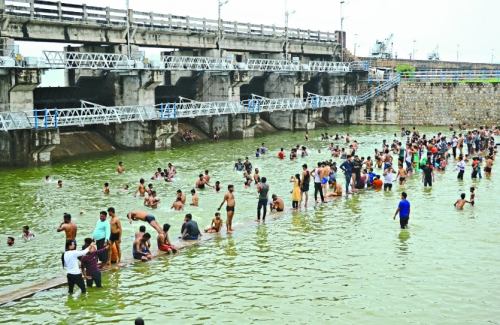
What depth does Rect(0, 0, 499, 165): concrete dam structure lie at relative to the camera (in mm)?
34938

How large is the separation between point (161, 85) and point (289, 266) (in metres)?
38.7

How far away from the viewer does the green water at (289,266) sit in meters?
12.5

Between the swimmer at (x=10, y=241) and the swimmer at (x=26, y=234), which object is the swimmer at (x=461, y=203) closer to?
the swimmer at (x=26, y=234)

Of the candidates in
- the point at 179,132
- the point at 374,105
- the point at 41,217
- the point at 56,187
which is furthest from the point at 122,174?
the point at 374,105

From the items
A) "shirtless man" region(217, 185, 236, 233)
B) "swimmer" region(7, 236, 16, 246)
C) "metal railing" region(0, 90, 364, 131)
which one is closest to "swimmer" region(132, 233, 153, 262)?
"shirtless man" region(217, 185, 236, 233)

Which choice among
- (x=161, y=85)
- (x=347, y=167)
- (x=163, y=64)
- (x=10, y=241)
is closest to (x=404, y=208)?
(x=347, y=167)

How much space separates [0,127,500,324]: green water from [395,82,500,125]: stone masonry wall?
36.9 m

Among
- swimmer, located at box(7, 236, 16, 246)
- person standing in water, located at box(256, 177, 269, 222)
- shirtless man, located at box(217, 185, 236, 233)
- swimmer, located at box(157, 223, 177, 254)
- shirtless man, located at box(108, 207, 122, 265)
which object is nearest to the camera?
shirtless man, located at box(108, 207, 122, 265)

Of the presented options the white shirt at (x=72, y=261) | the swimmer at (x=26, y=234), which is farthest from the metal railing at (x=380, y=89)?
the white shirt at (x=72, y=261)

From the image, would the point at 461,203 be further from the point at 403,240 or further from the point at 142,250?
the point at 142,250

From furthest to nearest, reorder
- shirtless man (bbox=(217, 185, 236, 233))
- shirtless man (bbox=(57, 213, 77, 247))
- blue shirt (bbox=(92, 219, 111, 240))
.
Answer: shirtless man (bbox=(217, 185, 236, 233)) < shirtless man (bbox=(57, 213, 77, 247)) < blue shirt (bbox=(92, 219, 111, 240))

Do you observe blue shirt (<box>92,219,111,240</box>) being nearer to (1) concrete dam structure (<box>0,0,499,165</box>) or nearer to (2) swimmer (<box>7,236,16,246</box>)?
(2) swimmer (<box>7,236,16,246</box>)

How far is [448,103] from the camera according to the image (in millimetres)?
62688

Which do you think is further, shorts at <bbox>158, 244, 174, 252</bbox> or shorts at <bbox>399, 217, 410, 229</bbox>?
shorts at <bbox>399, 217, 410, 229</bbox>
